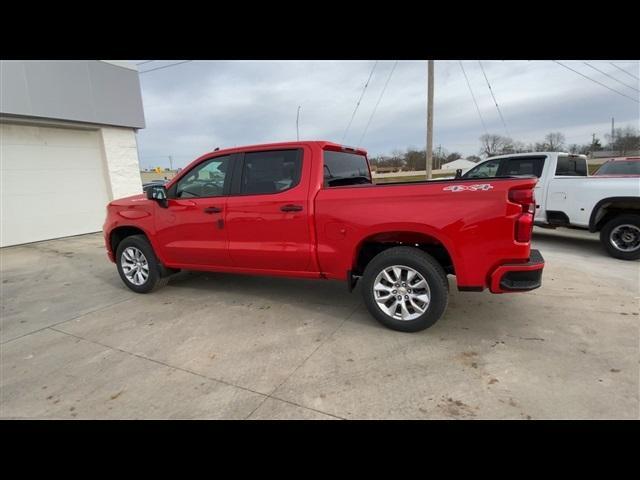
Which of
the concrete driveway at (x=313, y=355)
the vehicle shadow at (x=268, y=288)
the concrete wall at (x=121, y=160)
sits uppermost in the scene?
the concrete wall at (x=121, y=160)

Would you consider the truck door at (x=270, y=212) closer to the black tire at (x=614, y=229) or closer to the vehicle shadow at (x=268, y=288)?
the vehicle shadow at (x=268, y=288)

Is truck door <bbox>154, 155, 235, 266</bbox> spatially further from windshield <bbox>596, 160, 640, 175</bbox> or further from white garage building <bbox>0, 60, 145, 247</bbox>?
windshield <bbox>596, 160, 640, 175</bbox>

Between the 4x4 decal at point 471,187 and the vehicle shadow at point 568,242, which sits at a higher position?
the 4x4 decal at point 471,187

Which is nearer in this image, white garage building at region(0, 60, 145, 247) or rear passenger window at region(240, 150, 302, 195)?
rear passenger window at region(240, 150, 302, 195)

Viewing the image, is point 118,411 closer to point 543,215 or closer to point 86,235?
point 543,215

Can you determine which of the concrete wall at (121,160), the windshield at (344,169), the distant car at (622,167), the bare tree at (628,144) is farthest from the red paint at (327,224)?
the bare tree at (628,144)

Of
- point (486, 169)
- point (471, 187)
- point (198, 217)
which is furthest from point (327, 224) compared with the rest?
point (486, 169)

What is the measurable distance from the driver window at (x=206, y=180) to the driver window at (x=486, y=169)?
5.52 m

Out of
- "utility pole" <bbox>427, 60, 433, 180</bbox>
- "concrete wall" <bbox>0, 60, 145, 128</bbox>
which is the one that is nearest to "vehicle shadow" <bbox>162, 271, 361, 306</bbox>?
"concrete wall" <bbox>0, 60, 145, 128</bbox>

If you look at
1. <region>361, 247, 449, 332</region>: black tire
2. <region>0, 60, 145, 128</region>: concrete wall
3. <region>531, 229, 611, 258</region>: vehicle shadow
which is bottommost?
<region>531, 229, 611, 258</region>: vehicle shadow

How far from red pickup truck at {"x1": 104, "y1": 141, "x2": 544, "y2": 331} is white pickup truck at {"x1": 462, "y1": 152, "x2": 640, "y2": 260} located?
3677 mm

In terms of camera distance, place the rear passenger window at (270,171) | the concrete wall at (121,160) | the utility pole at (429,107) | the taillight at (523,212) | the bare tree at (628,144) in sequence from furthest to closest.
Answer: the bare tree at (628,144), the utility pole at (429,107), the concrete wall at (121,160), the rear passenger window at (270,171), the taillight at (523,212)

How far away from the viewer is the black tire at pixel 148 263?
477 cm

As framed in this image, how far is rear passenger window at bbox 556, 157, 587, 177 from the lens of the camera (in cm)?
693
